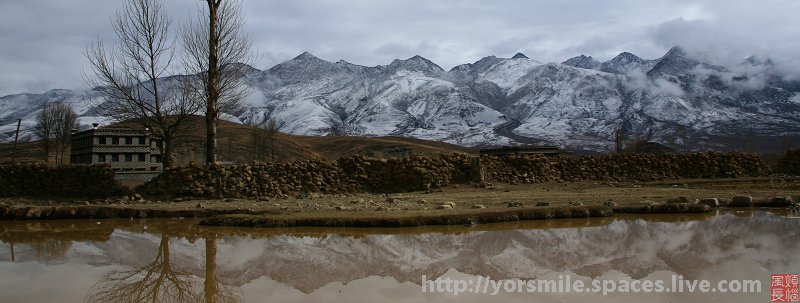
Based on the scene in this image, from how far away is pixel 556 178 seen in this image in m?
29.0

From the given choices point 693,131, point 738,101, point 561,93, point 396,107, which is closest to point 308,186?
point 693,131

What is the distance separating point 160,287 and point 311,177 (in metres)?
15.7

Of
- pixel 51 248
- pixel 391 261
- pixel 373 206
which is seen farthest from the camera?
pixel 373 206

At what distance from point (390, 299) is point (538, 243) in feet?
15.4

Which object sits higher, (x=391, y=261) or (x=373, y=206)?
(x=373, y=206)

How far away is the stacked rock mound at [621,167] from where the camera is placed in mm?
28359

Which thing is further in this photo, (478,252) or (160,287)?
(478,252)

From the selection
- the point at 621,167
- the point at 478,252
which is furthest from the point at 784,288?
the point at 621,167

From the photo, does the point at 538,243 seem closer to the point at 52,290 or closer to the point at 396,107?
the point at 52,290

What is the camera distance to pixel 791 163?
31953 millimetres

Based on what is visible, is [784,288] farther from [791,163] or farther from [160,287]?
[791,163]

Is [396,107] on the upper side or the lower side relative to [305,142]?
upper

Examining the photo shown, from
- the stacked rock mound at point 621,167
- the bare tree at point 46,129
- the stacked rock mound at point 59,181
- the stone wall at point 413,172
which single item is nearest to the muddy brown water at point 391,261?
the stone wall at point 413,172

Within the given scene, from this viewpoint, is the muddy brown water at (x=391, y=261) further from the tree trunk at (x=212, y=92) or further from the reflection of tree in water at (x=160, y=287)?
the tree trunk at (x=212, y=92)
